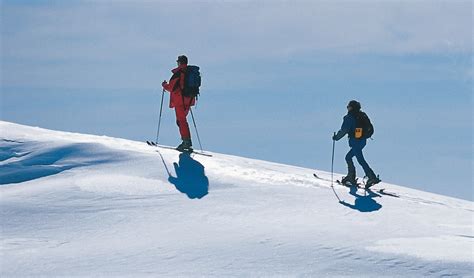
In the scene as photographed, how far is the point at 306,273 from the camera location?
793 centimetres

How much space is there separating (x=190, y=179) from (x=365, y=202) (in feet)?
9.18

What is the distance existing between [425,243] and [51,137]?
28.0ft

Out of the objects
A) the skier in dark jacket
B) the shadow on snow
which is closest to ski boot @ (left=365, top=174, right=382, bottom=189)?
the skier in dark jacket

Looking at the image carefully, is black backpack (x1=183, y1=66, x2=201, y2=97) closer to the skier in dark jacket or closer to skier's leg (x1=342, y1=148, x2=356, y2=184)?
the skier in dark jacket

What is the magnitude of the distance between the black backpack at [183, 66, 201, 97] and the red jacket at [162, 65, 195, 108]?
2.6 inches

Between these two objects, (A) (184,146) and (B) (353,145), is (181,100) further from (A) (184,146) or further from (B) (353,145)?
(B) (353,145)

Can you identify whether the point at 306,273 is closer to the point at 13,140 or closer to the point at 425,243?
the point at 425,243

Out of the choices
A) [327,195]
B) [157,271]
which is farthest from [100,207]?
[327,195]

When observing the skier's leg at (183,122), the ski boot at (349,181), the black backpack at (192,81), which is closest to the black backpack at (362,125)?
the ski boot at (349,181)

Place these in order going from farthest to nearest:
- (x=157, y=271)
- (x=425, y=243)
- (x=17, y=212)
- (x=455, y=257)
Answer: (x=17, y=212) < (x=425, y=243) < (x=455, y=257) < (x=157, y=271)

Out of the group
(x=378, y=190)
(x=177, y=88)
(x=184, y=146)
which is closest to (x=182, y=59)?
(x=177, y=88)

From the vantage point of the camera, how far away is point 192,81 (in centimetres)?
1374

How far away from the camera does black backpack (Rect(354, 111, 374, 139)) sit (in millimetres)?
12648

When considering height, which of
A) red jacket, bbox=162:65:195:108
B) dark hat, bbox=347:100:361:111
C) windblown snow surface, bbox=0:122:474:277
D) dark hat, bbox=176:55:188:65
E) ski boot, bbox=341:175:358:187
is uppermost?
dark hat, bbox=176:55:188:65
